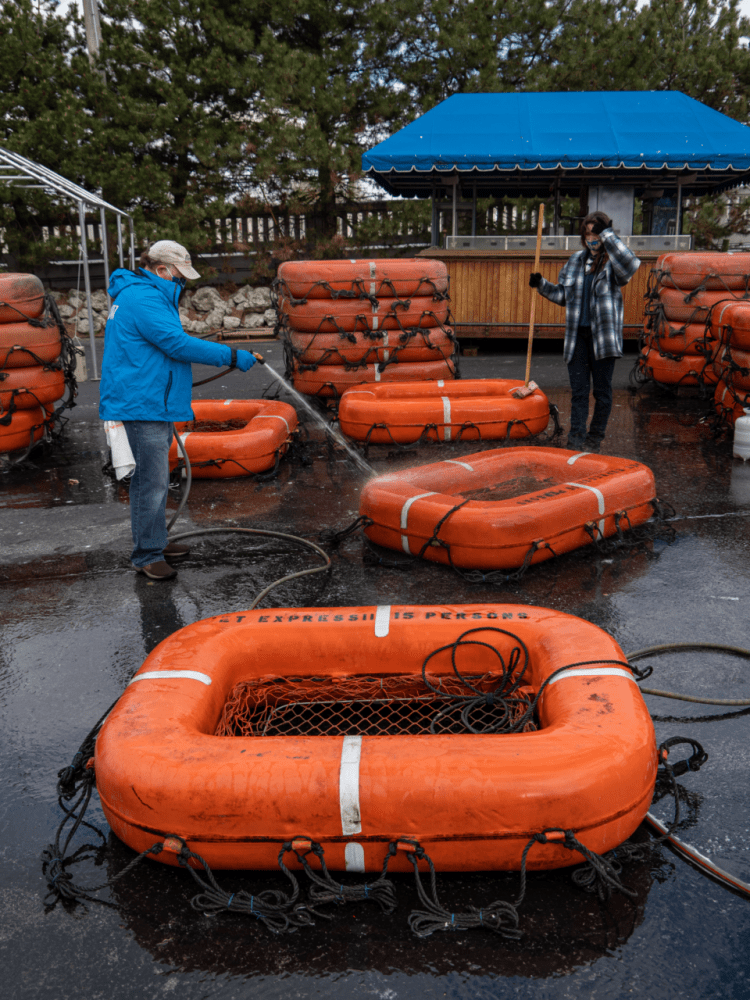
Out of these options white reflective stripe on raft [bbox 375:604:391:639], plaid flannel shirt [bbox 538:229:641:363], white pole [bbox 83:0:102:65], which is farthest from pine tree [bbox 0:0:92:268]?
white reflective stripe on raft [bbox 375:604:391:639]

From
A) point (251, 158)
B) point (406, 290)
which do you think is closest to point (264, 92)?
point (251, 158)

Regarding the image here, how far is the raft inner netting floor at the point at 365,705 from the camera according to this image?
3.07 metres

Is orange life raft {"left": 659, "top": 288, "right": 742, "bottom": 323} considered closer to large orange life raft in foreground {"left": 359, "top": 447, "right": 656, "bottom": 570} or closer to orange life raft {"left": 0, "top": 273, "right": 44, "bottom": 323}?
large orange life raft in foreground {"left": 359, "top": 447, "right": 656, "bottom": 570}

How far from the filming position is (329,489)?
6.71 metres

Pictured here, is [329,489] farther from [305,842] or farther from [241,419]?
[305,842]

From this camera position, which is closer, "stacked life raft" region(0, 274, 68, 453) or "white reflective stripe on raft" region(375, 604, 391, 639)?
"white reflective stripe on raft" region(375, 604, 391, 639)

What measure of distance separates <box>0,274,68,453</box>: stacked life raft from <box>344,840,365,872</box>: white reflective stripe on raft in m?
6.43

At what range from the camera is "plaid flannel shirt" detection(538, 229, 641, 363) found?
21.4 ft

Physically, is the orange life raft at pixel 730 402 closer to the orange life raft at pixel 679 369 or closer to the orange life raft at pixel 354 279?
the orange life raft at pixel 679 369

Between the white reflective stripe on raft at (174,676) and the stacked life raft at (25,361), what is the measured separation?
5.45 metres

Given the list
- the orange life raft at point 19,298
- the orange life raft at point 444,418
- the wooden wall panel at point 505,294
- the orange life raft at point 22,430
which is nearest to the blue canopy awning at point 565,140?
the wooden wall panel at point 505,294

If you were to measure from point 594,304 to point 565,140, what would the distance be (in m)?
9.19

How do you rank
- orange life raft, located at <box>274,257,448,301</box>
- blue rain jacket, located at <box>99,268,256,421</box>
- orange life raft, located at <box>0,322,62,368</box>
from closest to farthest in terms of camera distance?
1. blue rain jacket, located at <box>99,268,256,421</box>
2. orange life raft, located at <box>0,322,62,368</box>
3. orange life raft, located at <box>274,257,448,301</box>

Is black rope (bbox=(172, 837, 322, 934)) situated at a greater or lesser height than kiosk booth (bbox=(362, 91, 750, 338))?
lesser
